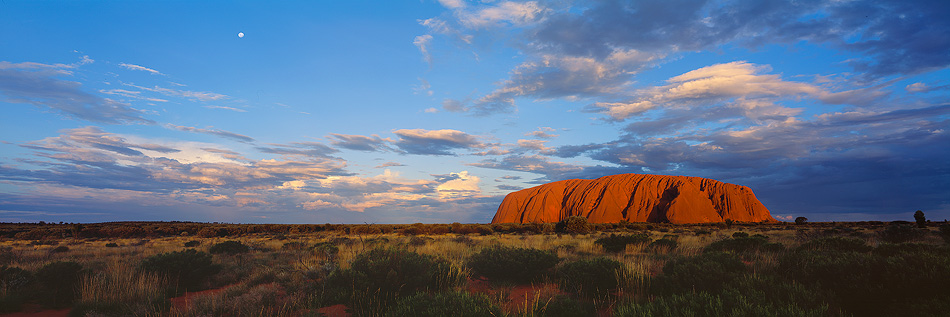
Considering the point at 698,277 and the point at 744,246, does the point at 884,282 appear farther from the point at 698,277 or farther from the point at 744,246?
the point at 744,246

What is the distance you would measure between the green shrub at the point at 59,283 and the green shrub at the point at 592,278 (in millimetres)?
10328

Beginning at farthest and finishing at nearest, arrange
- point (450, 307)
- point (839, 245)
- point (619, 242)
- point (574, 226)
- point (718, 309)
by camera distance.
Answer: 1. point (574, 226)
2. point (619, 242)
3. point (839, 245)
4. point (450, 307)
5. point (718, 309)

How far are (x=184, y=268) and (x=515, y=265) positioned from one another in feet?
28.4

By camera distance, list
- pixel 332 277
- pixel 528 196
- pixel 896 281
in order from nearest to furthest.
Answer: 1. pixel 896 281
2. pixel 332 277
3. pixel 528 196

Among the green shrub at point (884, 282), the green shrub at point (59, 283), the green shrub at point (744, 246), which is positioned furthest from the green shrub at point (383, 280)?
the green shrub at point (744, 246)

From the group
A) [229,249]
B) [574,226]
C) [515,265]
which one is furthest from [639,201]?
[515,265]

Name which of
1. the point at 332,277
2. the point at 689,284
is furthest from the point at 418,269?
the point at 689,284

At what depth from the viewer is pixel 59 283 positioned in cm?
846

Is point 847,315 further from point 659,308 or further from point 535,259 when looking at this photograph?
point 535,259

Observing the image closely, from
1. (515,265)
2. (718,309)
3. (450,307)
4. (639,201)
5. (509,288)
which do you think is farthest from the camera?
(639,201)

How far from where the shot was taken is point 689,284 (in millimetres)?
6664

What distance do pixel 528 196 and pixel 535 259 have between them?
80.7m

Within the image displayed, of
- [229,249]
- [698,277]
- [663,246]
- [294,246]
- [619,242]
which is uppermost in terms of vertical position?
[698,277]

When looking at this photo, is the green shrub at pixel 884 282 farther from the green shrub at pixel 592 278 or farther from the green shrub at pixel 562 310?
the green shrub at pixel 562 310
